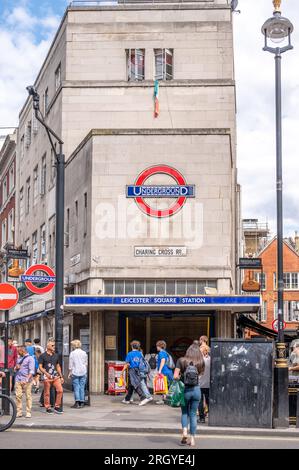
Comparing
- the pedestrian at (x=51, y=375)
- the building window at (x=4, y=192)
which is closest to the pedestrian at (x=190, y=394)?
the pedestrian at (x=51, y=375)

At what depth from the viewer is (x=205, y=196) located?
25656mm

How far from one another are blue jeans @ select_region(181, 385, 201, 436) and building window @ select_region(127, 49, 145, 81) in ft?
71.7

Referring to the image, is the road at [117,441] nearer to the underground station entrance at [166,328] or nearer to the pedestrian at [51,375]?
the pedestrian at [51,375]

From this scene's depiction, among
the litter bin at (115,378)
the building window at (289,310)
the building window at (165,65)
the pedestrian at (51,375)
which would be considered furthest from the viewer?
the building window at (289,310)

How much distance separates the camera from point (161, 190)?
25.6m

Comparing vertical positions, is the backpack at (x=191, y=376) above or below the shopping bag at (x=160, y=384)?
above

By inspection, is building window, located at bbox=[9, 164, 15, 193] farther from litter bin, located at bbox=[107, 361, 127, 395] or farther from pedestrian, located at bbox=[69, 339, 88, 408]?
pedestrian, located at bbox=[69, 339, 88, 408]

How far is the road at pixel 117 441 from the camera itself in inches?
526

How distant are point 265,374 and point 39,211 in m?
26.5

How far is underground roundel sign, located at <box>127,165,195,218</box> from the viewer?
1005 inches

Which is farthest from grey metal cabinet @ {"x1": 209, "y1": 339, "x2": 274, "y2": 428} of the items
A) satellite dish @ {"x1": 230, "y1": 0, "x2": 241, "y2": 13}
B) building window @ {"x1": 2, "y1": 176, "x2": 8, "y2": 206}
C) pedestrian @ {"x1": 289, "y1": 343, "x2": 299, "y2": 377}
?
building window @ {"x1": 2, "y1": 176, "x2": 8, "y2": 206}

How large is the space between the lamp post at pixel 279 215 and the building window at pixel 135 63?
1617 cm
